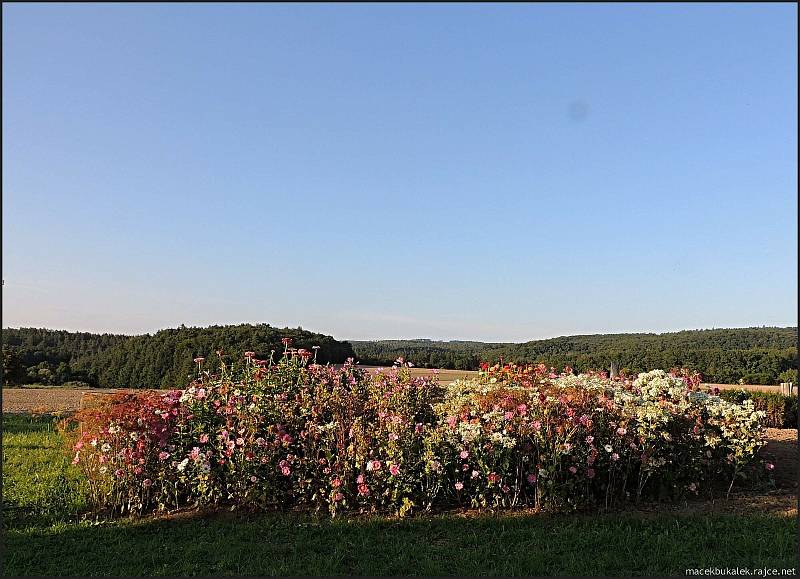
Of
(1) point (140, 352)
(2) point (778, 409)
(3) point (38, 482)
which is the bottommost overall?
(3) point (38, 482)

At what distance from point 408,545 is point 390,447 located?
0.89 meters

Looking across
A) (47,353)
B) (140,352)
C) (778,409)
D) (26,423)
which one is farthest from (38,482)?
(47,353)

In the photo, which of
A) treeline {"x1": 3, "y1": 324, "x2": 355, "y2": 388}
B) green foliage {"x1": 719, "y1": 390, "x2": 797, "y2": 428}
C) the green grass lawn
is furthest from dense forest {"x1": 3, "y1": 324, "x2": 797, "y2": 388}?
the green grass lawn

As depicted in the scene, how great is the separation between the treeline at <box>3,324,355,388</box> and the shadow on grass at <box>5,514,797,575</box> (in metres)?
2.38

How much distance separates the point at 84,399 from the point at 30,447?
2.64m

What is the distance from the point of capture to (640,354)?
17.4 m

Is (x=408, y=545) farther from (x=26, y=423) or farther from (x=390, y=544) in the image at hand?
(x=26, y=423)

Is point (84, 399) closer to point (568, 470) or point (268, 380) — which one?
point (268, 380)

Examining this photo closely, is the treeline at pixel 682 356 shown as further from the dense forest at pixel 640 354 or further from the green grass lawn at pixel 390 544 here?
the green grass lawn at pixel 390 544

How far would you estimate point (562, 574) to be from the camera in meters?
3.85

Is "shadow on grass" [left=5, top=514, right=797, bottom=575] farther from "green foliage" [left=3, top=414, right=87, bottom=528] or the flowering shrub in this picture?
"green foliage" [left=3, top=414, right=87, bottom=528]

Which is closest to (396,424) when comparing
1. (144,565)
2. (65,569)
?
(144,565)

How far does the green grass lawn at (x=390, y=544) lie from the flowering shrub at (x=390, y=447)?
10.6 inches

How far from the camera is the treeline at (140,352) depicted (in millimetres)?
7961
